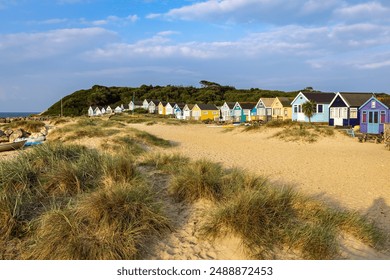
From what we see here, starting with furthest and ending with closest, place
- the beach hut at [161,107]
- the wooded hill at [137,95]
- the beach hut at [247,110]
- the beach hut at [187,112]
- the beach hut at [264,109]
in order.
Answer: the wooded hill at [137,95] → the beach hut at [161,107] → the beach hut at [187,112] → the beach hut at [247,110] → the beach hut at [264,109]

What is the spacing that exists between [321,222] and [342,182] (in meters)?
5.73

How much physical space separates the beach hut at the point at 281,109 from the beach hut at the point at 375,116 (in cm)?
Result: 1837

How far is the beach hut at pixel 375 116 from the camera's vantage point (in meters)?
25.4

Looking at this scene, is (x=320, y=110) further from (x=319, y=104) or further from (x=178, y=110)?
(x=178, y=110)

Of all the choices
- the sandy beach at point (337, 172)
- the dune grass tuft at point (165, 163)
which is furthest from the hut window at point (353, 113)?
the dune grass tuft at point (165, 163)

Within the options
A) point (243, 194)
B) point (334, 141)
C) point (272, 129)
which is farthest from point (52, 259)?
point (272, 129)

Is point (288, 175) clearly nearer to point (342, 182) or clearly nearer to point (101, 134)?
point (342, 182)

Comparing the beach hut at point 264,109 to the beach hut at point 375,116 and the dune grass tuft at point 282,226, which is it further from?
the dune grass tuft at point 282,226

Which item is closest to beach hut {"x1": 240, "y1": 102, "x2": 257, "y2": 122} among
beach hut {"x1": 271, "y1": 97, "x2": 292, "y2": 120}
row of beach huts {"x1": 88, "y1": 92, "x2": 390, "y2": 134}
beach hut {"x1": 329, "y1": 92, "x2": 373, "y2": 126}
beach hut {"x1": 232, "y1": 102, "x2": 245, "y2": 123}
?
row of beach huts {"x1": 88, "y1": 92, "x2": 390, "y2": 134}

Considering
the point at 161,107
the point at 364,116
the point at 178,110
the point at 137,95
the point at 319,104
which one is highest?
the point at 137,95

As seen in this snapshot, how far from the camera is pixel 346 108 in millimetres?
33094

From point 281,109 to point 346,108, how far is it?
13.6 metres

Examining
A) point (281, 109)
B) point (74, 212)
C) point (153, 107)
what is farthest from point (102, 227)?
point (153, 107)

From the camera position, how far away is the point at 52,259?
14.0 ft
